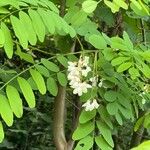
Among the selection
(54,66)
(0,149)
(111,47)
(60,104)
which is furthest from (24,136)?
(111,47)

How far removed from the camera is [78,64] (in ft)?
3.57

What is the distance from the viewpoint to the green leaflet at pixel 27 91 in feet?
3.43

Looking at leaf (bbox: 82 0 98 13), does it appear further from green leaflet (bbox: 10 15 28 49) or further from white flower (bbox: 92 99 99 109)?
white flower (bbox: 92 99 99 109)

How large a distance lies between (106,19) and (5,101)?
1.82 feet

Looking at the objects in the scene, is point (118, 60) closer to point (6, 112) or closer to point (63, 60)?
point (63, 60)

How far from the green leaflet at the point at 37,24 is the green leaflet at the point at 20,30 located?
35 millimetres

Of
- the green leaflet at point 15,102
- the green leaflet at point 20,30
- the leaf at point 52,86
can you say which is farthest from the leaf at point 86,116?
the green leaflet at point 20,30

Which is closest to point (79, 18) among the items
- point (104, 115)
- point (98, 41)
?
point (98, 41)

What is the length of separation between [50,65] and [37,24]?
0.76 feet

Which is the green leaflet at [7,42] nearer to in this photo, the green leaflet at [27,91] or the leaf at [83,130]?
the green leaflet at [27,91]

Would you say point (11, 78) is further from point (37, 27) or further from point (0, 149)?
point (0, 149)

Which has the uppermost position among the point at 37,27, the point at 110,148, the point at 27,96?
the point at 37,27

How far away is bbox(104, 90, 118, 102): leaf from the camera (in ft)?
3.82

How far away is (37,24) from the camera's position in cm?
96
